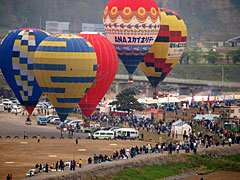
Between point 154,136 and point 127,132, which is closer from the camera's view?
point 127,132

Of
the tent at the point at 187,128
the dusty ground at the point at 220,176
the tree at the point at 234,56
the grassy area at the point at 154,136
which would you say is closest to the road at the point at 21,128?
the grassy area at the point at 154,136

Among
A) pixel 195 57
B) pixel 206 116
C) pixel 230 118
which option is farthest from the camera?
Answer: pixel 195 57

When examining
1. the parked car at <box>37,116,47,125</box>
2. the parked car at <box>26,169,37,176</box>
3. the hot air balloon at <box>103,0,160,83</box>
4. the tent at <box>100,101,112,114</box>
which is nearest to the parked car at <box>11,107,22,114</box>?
the parked car at <box>37,116,47,125</box>

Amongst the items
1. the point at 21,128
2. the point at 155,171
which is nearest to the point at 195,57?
the point at 21,128

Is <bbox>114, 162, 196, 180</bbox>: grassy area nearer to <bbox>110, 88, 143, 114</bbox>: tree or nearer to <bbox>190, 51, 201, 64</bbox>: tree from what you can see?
<bbox>110, 88, 143, 114</bbox>: tree

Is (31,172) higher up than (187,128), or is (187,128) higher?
(187,128)

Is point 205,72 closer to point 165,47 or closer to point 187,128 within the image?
point 165,47

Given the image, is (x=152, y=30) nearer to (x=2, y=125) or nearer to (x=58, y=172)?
(x=2, y=125)
